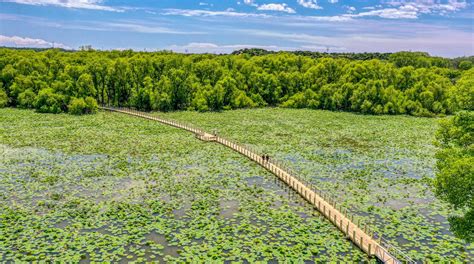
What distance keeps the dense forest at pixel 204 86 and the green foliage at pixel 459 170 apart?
2230 inches

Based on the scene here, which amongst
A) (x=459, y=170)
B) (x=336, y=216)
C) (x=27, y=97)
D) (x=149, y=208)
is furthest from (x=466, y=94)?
(x=27, y=97)

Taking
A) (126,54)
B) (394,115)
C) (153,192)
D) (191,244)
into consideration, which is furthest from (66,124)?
(394,115)

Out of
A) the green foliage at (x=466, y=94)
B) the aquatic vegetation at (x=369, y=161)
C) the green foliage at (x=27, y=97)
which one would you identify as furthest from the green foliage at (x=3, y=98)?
the green foliage at (x=466, y=94)

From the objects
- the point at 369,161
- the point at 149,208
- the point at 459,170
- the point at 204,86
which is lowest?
the point at 149,208

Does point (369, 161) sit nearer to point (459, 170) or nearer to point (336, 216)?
point (336, 216)

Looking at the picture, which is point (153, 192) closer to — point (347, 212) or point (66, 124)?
point (347, 212)

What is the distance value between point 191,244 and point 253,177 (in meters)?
13.1

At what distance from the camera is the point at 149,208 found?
2606cm

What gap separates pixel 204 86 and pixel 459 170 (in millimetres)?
66046

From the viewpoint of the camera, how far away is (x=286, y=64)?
304ft

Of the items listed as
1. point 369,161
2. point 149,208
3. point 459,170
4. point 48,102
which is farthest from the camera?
point 48,102

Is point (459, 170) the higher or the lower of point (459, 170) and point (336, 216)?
the higher

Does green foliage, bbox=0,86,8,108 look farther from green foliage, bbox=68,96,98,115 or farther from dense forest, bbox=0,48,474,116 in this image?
green foliage, bbox=68,96,98,115

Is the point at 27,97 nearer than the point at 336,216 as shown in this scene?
No
